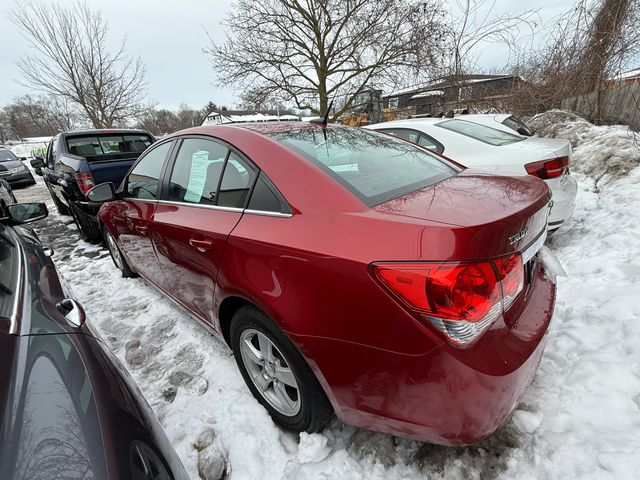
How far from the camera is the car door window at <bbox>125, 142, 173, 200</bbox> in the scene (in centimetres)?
253

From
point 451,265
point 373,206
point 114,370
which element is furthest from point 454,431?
point 114,370

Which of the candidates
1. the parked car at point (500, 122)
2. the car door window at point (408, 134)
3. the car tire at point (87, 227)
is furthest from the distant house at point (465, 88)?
the car tire at point (87, 227)

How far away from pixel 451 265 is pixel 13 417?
126cm

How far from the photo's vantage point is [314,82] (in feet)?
51.9

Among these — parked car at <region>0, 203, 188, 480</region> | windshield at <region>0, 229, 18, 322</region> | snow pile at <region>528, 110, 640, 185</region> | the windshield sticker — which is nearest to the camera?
parked car at <region>0, 203, 188, 480</region>

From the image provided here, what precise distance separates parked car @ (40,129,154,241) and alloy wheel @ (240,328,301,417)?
3.96m

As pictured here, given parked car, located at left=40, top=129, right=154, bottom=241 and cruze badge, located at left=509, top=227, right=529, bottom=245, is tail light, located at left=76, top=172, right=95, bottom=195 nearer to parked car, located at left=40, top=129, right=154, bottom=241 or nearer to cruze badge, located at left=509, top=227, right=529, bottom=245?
parked car, located at left=40, top=129, right=154, bottom=241

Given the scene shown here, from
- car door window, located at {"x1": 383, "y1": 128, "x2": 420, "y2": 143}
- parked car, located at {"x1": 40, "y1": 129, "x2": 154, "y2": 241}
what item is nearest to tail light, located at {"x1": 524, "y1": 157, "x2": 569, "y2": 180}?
car door window, located at {"x1": 383, "y1": 128, "x2": 420, "y2": 143}

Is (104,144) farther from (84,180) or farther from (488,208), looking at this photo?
(488,208)

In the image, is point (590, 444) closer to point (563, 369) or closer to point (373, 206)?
point (563, 369)

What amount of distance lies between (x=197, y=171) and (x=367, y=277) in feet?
4.96

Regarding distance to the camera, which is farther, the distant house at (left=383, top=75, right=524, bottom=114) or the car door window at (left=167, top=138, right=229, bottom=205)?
the distant house at (left=383, top=75, right=524, bottom=114)

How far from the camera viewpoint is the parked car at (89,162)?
461cm

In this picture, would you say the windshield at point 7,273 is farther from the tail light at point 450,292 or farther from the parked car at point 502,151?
the parked car at point 502,151
